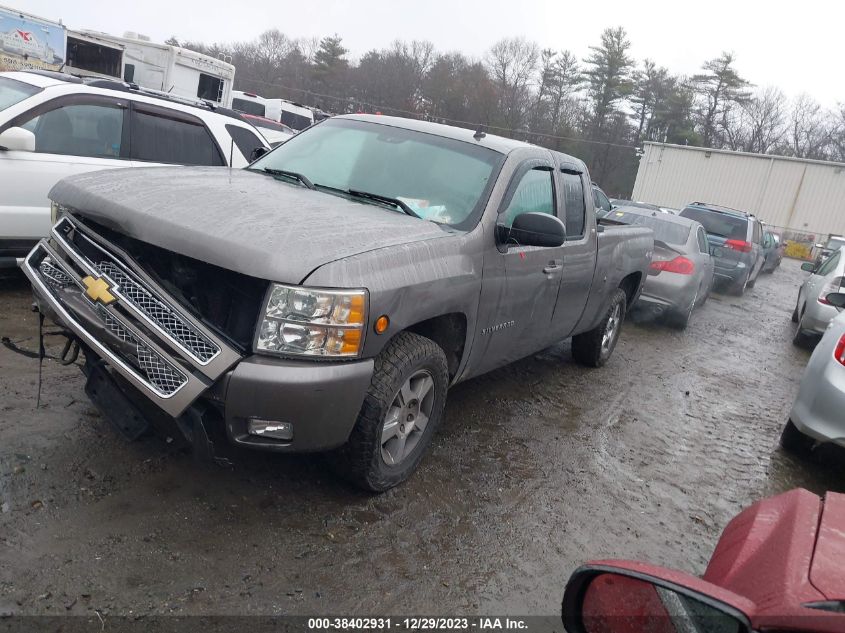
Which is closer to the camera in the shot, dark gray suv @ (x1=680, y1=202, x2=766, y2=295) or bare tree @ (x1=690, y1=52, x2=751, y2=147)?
dark gray suv @ (x1=680, y1=202, x2=766, y2=295)

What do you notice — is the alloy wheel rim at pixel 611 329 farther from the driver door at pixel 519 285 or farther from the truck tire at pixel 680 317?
the truck tire at pixel 680 317

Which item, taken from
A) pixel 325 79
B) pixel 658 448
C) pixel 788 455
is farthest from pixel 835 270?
pixel 325 79

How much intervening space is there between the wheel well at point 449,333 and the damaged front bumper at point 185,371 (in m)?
0.78

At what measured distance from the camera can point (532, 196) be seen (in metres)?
4.53

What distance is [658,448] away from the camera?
5.02 metres

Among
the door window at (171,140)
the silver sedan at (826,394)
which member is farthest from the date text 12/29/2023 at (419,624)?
the door window at (171,140)

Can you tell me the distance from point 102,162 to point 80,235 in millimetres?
3264

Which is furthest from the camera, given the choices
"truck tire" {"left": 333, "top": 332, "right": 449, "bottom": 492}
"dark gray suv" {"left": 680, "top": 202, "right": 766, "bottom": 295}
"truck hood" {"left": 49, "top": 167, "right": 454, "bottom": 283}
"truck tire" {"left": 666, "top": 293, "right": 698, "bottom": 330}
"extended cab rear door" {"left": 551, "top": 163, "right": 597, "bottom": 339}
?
"dark gray suv" {"left": 680, "top": 202, "right": 766, "bottom": 295}

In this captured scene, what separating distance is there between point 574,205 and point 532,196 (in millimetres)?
827

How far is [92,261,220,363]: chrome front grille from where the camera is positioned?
2801mm

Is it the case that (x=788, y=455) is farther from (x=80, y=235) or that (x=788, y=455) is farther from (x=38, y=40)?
(x=38, y=40)

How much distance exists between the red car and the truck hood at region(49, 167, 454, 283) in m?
1.74

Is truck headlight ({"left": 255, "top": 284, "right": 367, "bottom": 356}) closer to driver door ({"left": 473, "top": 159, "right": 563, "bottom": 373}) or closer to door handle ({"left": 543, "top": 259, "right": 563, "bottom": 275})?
driver door ({"left": 473, "top": 159, "right": 563, "bottom": 373})

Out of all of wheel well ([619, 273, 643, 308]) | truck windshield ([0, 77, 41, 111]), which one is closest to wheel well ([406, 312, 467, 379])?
wheel well ([619, 273, 643, 308])
